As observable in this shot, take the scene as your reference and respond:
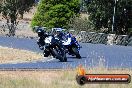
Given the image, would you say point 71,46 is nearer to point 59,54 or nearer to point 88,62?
point 59,54

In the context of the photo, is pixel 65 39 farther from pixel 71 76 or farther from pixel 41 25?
pixel 41 25

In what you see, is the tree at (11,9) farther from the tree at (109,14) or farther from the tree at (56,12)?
the tree at (109,14)

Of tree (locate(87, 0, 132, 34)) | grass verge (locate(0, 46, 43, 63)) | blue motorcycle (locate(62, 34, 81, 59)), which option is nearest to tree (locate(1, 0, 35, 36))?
tree (locate(87, 0, 132, 34))

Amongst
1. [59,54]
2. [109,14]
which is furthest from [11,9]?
[59,54]

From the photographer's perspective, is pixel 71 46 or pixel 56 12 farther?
pixel 56 12

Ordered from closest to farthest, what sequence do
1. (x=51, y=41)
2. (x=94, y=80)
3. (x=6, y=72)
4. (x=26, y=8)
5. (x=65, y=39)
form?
(x=94, y=80), (x=6, y=72), (x=51, y=41), (x=65, y=39), (x=26, y=8)

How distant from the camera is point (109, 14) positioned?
51281mm

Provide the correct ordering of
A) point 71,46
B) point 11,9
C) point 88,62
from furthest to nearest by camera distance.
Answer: point 11,9 < point 71,46 < point 88,62

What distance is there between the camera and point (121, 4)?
2009 inches

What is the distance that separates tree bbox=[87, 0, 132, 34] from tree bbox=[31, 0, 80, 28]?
5590 millimetres

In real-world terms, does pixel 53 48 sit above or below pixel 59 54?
above

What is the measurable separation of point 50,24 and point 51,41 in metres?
31.1

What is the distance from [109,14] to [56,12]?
839cm

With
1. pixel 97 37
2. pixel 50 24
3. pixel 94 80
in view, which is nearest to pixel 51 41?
pixel 94 80
